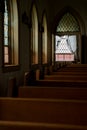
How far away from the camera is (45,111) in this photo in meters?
1.66

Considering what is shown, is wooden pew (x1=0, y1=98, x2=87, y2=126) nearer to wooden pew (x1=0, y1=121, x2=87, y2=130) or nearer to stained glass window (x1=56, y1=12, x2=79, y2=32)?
wooden pew (x1=0, y1=121, x2=87, y2=130)

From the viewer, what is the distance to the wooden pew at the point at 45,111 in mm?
1604

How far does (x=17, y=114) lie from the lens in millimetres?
1700

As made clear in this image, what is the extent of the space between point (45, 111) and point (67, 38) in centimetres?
971

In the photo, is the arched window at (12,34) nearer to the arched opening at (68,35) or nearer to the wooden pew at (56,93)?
the wooden pew at (56,93)

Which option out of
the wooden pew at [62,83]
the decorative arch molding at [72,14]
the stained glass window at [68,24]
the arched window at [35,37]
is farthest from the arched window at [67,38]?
the wooden pew at [62,83]

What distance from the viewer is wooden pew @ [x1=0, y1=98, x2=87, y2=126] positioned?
1.60m

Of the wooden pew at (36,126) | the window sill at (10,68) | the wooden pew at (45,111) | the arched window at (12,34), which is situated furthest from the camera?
the arched window at (12,34)

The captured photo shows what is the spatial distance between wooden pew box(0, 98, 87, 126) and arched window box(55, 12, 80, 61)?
944 cm

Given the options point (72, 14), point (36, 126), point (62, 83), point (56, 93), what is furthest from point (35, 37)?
point (36, 126)

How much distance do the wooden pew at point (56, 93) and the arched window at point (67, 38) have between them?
881cm

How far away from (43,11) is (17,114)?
8.51 meters

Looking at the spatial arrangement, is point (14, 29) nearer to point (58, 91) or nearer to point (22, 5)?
point (22, 5)

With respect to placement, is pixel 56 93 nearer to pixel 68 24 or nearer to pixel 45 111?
pixel 45 111
